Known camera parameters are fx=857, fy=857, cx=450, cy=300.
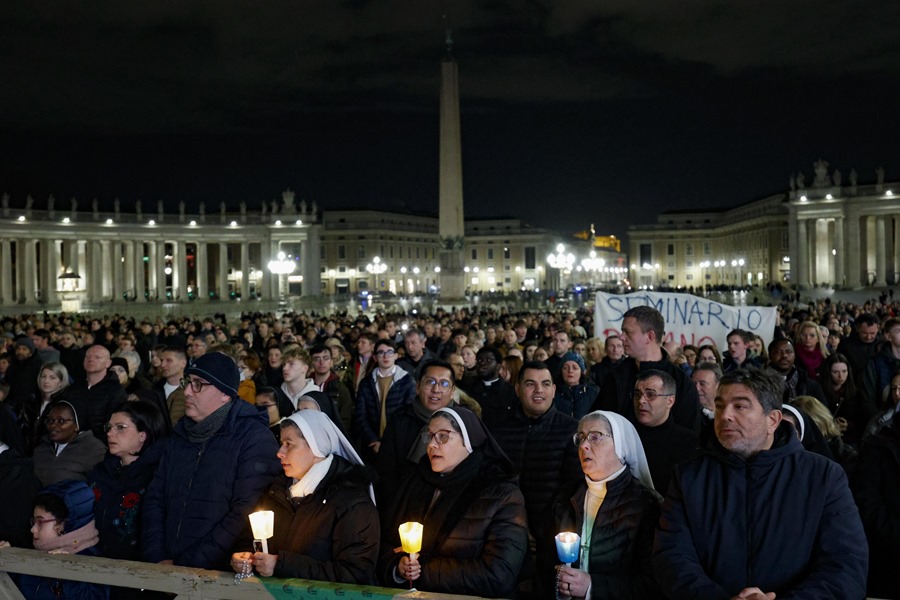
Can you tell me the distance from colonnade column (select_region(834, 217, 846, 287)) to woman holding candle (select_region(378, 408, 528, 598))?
275 feet

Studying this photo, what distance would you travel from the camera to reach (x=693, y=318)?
14445 mm

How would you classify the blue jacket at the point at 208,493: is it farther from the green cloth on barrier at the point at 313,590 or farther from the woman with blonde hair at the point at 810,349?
the woman with blonde hair at the point at 810,349

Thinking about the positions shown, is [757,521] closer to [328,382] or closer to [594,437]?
[594,437]

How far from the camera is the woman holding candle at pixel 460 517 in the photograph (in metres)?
4.54

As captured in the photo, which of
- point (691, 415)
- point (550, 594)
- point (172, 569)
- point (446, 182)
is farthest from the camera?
point (446, 182)

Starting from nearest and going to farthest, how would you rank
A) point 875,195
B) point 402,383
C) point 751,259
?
point 402,383 → point 875,195 → point 751,259

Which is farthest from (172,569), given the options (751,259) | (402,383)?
(751,259)

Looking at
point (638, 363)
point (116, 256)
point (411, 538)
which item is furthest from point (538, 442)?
point (116, 256)

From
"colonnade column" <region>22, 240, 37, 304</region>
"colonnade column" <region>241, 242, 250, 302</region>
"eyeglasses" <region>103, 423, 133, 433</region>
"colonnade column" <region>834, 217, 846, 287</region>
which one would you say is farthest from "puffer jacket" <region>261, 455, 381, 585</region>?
"colonnade column" <region>834, 217, 846, 287</region>

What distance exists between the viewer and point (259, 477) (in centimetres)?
527

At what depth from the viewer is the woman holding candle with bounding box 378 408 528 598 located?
4.54 meters

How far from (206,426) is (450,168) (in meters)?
32.1

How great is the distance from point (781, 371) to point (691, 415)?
355 centimetres

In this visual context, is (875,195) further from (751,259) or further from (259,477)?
(259,477)
